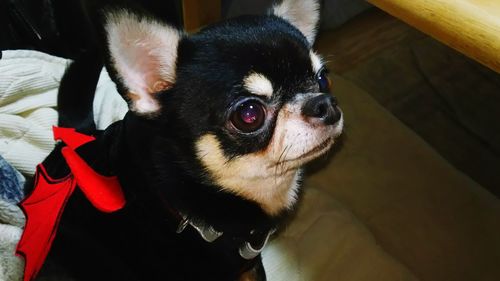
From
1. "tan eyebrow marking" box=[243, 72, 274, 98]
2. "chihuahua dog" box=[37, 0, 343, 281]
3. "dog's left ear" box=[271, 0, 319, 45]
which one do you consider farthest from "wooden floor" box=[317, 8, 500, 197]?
"tan eyebrow marking" box=[243, 72, 274, 98]

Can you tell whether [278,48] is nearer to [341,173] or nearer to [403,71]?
[341,173]

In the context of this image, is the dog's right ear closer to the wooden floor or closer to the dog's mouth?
the dog's mouth

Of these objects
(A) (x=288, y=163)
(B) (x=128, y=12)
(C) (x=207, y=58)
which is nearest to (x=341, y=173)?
(A) (x=288, y=163)

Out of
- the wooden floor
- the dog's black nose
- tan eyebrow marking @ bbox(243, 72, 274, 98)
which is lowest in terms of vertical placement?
the wooden floor

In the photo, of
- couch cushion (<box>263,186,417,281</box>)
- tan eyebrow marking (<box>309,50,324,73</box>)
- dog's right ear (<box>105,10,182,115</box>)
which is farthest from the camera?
couch cushion (<box>263,186,417,281</box>)

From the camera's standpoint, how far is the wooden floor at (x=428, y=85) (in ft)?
5.04

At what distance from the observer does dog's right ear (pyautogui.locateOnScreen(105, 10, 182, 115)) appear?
714 mm

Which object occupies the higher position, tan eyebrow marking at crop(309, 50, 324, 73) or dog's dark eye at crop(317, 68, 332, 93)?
tan eyebrow marking at crop(309, 50, 324, 73)

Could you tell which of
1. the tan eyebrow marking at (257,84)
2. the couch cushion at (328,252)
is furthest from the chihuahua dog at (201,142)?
the couch cushion at (328,252)

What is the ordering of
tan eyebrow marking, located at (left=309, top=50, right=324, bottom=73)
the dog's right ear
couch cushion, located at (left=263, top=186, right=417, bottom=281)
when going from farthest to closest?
couch cushion, located at (left=263, top=186, right=417, bottom=281) < tan eyebrow marking, located at (left=309, top=50, right=324, bottom=73) < the dog's right ear

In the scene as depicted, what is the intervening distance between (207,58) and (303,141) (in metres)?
0.19

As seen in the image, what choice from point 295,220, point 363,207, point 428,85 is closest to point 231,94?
point 295,220

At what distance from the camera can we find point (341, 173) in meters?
1.33

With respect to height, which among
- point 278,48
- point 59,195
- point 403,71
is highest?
point 278,48
